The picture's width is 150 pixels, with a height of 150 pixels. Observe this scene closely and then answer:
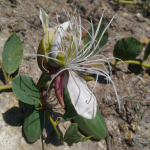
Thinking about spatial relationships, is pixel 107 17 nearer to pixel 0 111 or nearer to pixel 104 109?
pixel 104 109

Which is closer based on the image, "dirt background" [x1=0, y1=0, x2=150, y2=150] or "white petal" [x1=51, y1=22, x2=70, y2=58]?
"white petal" [x1=51, y1=22, x2=70, y2=58]

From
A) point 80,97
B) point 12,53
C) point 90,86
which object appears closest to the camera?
point 80,97

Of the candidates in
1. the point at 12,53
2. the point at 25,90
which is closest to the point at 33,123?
the point at 25,90

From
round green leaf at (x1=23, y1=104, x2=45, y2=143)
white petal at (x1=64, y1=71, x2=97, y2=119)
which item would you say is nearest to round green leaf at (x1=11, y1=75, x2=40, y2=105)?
round green leaf at (x1=23, y1=104, x2=45, y2=143)

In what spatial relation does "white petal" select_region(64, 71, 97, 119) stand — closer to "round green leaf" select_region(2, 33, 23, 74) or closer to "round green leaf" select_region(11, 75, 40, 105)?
"round green leaf" select_region(11, 75, 40, 105)

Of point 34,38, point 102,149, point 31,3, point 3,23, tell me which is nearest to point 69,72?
point 102,149

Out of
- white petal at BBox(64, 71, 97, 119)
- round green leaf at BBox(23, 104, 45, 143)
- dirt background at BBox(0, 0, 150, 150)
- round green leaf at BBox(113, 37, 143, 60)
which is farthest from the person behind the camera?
round green leaf at BBox(113, 37, 143, 60)

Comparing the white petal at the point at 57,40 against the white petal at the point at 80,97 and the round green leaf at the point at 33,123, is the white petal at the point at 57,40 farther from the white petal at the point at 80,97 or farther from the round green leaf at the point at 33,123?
the round green leaf at the point at 33,123

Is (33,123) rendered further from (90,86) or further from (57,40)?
(90,86)
